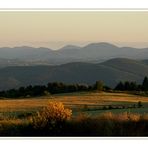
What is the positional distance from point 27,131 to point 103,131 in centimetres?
328

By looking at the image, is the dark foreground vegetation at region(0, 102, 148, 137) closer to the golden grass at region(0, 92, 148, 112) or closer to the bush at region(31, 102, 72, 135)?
the bush at region(31, 102, 72, 135)

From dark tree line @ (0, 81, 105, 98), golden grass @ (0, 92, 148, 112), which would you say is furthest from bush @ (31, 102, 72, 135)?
dark tree line @ (0, 81, 105, 98)

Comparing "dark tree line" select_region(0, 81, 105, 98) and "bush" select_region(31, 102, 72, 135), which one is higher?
"bush" select_region(31, 102, 72, 135)

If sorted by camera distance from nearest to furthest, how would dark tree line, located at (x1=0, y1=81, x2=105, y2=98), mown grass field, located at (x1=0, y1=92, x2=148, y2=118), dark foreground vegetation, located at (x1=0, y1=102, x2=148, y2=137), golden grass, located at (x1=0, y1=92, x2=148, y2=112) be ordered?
dark foreground vegetation, located at (x1=0, y1=102, x2=148, y2=137)
mown grass field, located at (x1=0, y1=92, x2=148, y2=118)
golden grass, located at (x1=0, y1=92, x2=148, y2=112)
dark tree line, located at (x1=0, y1=81, x2=105, y2=98)

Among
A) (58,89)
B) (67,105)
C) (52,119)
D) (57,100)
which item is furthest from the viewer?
(58,89)

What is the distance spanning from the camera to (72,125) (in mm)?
22766

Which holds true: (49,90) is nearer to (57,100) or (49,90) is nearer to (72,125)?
(57,100)

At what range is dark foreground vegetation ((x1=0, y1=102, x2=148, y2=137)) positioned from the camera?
71.6ft

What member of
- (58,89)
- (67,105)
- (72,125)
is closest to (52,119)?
(72,125)

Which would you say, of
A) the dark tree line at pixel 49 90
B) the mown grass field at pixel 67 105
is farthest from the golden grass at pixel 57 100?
the dark tree line at pixel 49 90

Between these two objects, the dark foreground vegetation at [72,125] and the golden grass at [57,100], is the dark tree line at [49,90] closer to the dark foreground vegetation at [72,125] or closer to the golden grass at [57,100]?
the golden grass at [57,100]

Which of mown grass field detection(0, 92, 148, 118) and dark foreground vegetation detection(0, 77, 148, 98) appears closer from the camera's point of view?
mown grass field detection(0, 92, 148, 118)

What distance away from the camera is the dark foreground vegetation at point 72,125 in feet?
71.6

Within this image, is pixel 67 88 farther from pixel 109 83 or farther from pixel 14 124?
pixel 109 83
